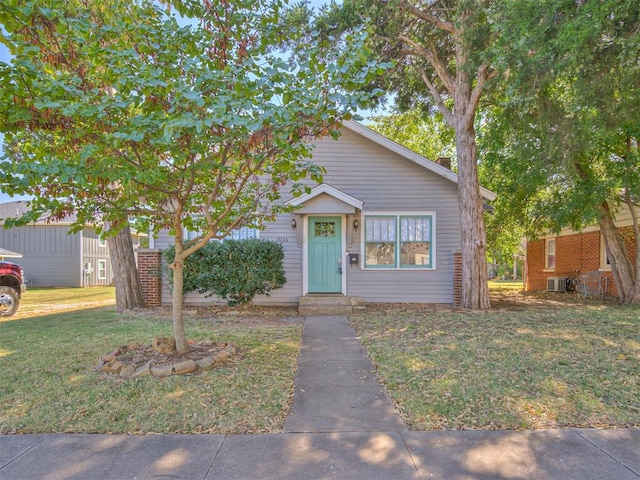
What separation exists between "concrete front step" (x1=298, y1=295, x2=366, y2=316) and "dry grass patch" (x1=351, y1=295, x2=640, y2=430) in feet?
4.40

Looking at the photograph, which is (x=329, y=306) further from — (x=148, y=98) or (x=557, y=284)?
(x=557, y=284)

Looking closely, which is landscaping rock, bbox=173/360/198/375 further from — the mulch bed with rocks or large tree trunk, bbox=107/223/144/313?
large tree trunk, bbox=107/223/144/313

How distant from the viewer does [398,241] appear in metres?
10.7

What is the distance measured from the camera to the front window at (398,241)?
Result: 10.7m

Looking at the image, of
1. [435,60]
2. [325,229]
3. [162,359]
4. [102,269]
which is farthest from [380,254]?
[102,269]

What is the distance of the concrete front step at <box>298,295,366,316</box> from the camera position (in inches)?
362

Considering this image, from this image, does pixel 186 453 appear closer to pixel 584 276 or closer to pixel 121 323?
pixel 121 323

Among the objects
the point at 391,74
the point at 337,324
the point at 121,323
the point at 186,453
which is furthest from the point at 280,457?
the point at 391,74

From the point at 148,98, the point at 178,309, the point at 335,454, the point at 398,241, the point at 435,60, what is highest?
the point at 435,60

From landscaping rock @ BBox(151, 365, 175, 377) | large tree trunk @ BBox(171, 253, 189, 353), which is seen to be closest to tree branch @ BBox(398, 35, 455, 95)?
large tree trunk @ BBox(171, 253, 189, 353)

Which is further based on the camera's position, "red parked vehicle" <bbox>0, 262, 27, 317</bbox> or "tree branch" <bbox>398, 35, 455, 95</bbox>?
"tree branch" <bbox>398, 35, 455, 95</bbox>

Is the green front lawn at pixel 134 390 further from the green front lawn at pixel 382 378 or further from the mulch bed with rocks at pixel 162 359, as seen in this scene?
Answer: the mulch bed with rocks at pixel 162 359

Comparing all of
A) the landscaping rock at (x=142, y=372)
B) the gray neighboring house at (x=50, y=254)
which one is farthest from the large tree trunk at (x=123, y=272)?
the gray neighboring house at (x=50, y=254)

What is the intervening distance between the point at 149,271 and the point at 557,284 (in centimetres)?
1524
